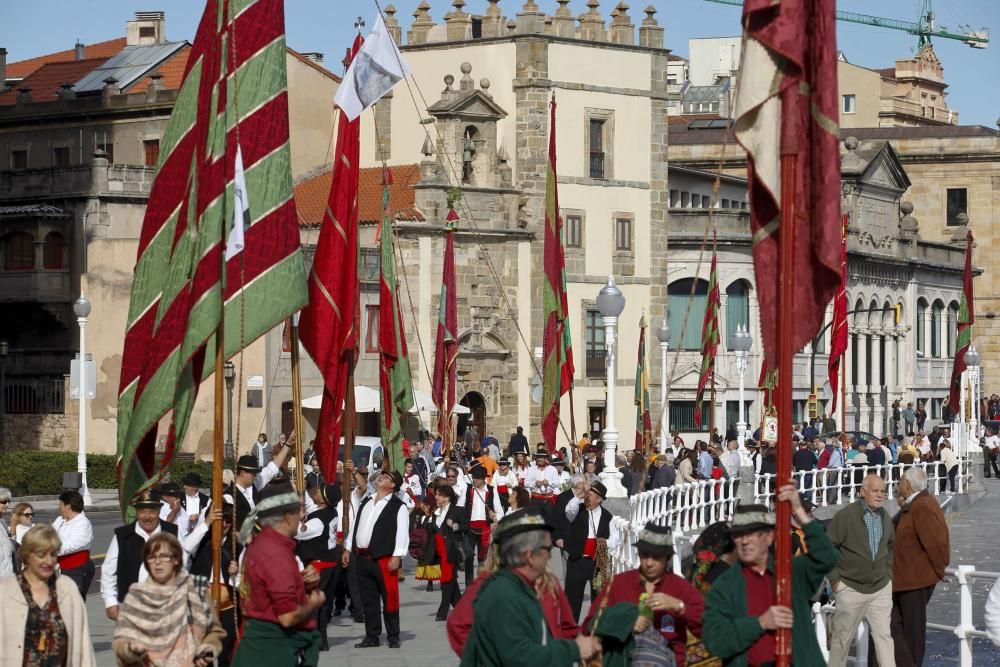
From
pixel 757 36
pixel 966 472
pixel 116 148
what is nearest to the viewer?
pixel 757 36

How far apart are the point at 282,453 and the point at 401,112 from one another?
45011 mm

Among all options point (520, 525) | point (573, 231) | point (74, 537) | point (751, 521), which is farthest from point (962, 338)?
point (520, 525)

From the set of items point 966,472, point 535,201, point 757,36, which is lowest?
point 966,472

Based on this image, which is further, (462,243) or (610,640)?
(462,243)

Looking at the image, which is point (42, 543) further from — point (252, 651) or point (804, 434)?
point (804, 434)

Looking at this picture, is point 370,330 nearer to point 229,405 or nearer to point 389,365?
point 229,405

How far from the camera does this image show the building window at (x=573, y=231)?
59.4 metres

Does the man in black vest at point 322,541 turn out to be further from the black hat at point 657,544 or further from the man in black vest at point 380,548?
the black hat at point 657,544

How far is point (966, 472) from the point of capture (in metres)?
46.5

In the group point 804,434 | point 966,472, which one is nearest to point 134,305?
point 966,472

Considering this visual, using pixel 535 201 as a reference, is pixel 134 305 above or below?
below

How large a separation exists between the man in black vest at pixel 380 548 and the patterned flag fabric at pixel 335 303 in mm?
921

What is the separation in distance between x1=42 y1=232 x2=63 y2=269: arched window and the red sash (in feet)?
135

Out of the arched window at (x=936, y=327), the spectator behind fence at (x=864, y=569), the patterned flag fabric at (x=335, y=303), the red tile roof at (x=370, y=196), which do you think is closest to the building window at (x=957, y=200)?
the arched window at (x=936, y=327)
